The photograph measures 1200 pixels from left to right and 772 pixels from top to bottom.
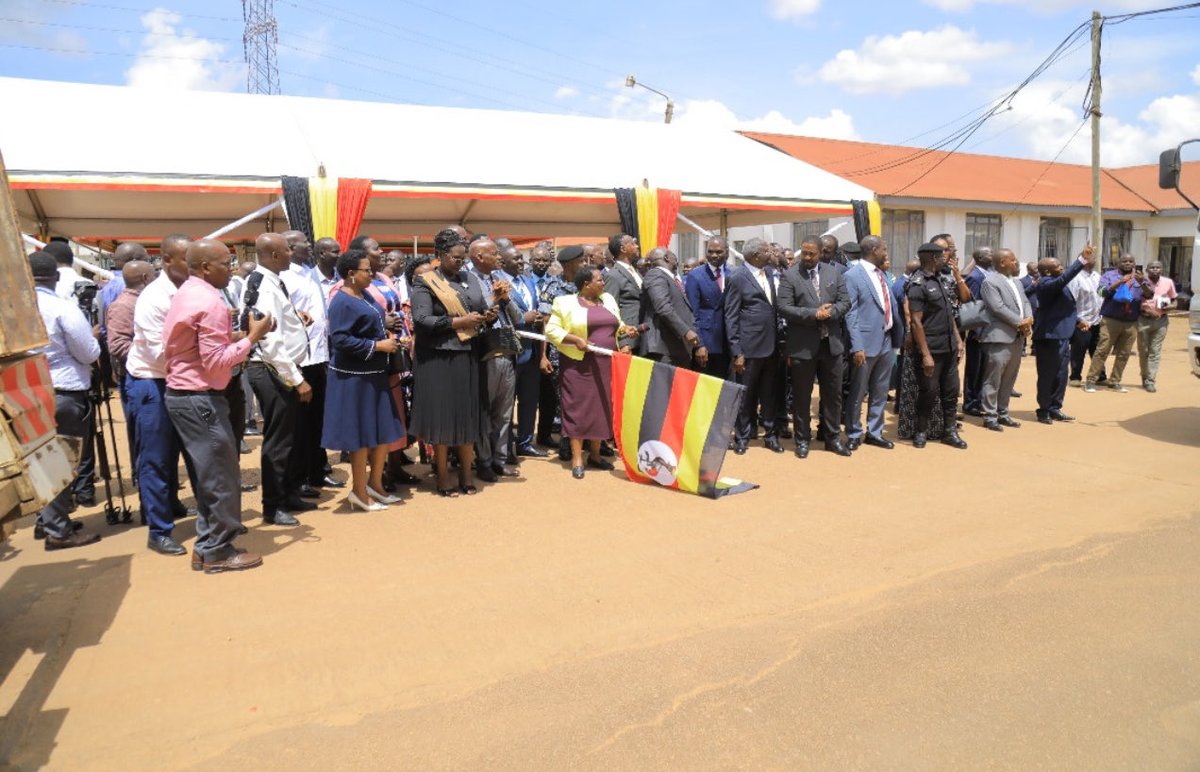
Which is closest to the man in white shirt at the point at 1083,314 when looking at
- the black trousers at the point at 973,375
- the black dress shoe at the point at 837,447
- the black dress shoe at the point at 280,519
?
the black trousers at the point at 973,375

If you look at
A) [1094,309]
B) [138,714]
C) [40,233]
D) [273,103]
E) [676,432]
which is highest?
[273,103]

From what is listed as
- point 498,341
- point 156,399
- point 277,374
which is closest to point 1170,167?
point 498,341

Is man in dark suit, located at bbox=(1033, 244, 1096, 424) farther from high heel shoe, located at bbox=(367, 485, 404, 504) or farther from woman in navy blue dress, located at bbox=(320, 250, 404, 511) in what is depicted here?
woman in navy blue dress, located at bbox=(320, 250, 404, 511)

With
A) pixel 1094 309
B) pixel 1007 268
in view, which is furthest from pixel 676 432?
pixel 1094 309

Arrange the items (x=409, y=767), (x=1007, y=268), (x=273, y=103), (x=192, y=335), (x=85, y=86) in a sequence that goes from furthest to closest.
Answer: (x=273, y=103)
(x=85, y=86)
(x=1007, y=268)
(x=192, y=335)
(x=409, y=767)

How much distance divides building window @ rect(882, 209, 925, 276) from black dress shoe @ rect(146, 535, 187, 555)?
73.9ft

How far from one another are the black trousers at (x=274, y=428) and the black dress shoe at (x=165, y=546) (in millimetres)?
689

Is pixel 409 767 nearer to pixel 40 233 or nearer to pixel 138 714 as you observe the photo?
pixel 138 714

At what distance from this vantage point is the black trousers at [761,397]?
8070 millimetres

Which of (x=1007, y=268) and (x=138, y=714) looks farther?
(x=1007, y=268)

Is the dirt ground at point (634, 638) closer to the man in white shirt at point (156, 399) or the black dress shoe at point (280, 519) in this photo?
the black dress shoe at point (280, 519)

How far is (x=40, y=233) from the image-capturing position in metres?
11.0

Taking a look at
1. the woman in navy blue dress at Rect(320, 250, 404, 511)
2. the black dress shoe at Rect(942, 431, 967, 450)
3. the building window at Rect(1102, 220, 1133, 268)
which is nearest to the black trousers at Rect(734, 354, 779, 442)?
the black dress shoe at Rect(942, 431, 967, 450)

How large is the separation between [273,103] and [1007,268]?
9.85 metres
